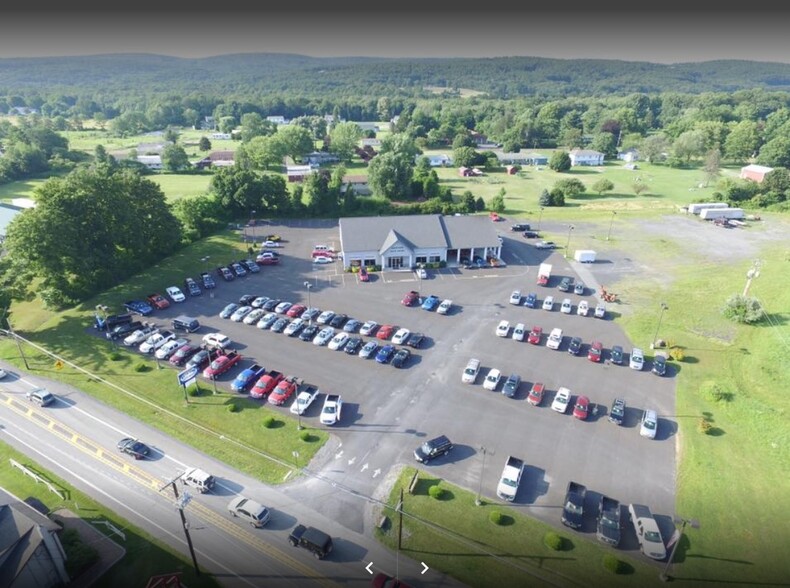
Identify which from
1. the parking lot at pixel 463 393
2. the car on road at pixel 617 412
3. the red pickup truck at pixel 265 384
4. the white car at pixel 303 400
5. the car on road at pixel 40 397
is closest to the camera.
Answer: the parking lot at pixel 463 393

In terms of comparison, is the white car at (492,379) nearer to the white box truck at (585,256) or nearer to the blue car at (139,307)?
the white box truck at (585,256)

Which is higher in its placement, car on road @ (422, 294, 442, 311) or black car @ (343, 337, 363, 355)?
car on road @ (422, 294, 442, 311)

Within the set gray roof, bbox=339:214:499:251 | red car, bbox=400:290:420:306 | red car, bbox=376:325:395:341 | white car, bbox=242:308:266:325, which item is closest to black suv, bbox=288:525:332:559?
red car, bbox=376:325:395:341

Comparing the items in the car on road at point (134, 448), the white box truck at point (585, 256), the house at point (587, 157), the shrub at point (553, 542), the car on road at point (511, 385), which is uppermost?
the house at point (587, 157)

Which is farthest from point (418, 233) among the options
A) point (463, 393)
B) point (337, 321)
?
point (463, 393)

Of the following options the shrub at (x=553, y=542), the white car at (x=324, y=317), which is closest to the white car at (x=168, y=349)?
the white car at (x=324, y=317)

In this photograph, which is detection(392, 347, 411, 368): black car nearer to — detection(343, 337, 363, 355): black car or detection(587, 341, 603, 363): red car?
detection(343, 337, 363, 355): black car

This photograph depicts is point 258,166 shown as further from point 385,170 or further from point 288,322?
point 288,322
